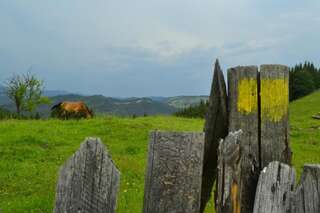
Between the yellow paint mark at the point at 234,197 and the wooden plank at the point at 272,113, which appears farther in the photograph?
the wooden plank at the point at 272,113

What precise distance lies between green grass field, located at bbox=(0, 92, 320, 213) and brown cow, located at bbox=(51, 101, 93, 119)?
18.1 feet

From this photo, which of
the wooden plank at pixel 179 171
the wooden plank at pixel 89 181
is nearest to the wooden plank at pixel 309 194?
the wooden plank at pixel 179 171

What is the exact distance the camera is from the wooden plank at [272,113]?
12.8 ft

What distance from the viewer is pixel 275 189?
3.45m

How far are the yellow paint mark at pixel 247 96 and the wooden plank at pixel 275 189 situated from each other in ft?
1.90

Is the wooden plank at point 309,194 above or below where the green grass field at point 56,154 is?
above

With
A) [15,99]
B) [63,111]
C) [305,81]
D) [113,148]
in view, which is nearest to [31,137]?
[113,148]

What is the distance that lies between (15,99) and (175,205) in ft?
158

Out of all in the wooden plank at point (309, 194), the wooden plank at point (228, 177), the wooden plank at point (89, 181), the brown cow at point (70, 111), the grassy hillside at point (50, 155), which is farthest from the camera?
the brown cow at point (70, 111)

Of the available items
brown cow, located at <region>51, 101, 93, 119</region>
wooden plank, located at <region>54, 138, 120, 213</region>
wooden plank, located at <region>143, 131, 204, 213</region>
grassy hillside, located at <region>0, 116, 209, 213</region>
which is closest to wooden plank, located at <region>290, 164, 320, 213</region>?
wooden plank, located at <region>143, 131, 204, 213</region>

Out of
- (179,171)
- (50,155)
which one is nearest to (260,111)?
(179,171)

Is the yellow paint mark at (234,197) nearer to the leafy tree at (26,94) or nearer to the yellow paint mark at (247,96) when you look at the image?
the yellow paint mark at (247,96)

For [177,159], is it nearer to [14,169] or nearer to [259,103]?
[259,103]

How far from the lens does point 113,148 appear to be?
16.9 metres
